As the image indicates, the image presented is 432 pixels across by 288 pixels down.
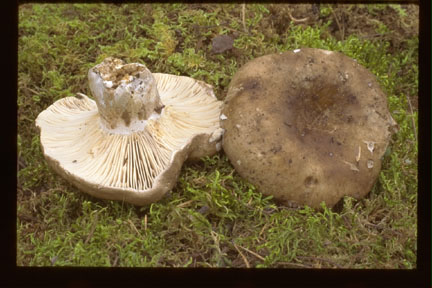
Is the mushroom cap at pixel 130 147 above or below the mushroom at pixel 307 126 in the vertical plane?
below

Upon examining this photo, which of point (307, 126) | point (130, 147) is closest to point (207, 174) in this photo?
point (130, 147)

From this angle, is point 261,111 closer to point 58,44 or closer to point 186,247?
point 186,247

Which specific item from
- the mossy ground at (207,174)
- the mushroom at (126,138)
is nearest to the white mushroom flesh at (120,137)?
the mushroom at (126,138)

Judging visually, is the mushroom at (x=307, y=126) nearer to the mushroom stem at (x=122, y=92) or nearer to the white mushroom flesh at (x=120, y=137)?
the white mushroom flesh at (x=120, y=137)

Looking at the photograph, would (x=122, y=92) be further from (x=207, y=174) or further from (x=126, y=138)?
(x=207, y=174)
